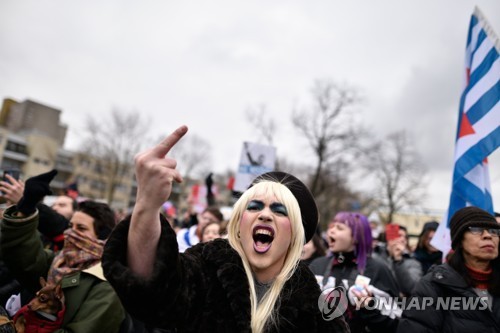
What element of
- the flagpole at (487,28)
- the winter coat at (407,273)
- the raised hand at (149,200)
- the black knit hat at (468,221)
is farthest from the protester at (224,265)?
the flagpole at (487,28)

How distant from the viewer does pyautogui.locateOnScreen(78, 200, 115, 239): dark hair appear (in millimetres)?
3098

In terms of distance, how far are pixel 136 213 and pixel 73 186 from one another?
673 cm

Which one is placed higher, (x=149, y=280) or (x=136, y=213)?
(x=136, y=213)

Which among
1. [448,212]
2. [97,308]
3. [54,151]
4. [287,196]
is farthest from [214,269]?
[54,151]

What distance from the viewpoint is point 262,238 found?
1.76 meters

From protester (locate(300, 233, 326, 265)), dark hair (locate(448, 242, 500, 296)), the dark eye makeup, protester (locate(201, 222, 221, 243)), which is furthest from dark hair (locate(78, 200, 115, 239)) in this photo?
dark hair (locate(448, 242, 500, 296))

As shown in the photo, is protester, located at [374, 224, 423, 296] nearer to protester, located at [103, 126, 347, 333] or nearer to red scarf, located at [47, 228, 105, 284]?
protester, located at [103, 126, 347, 333]

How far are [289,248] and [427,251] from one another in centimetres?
401

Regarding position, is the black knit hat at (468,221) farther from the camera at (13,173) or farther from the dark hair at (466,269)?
the camera at (13,173)

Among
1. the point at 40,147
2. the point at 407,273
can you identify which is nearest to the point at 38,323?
the point at 407,273

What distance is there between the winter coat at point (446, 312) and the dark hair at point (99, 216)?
8.87 feet

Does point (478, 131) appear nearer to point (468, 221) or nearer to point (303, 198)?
point (468, 221)

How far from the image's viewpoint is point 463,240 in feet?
8.61

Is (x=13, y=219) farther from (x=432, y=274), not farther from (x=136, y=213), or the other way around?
(x=432, y=274)
